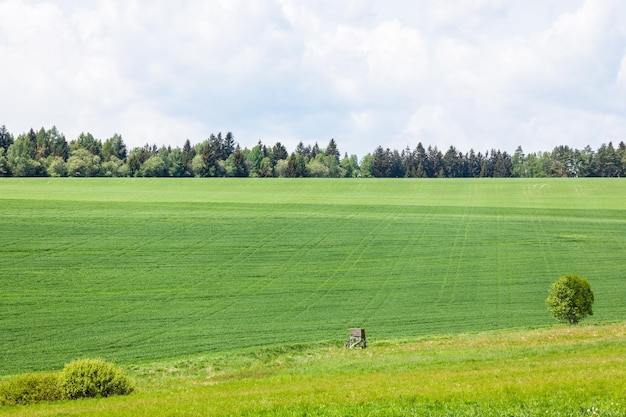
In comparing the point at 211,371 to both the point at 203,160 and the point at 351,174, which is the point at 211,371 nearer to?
the point at 203,160

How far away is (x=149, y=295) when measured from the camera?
133ft

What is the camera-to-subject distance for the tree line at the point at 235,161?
132625mm

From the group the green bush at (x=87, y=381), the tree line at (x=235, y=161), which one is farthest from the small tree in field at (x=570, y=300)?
the tree line at (x=235, y=161)

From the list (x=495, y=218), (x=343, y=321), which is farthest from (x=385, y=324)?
(x=495, y=218)

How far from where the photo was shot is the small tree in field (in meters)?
34.1

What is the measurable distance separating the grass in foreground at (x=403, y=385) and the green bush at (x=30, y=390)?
0.80 meters

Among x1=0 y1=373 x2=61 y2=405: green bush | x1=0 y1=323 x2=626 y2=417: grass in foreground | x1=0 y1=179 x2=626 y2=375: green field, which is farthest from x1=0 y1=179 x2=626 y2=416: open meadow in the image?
x1=0 y1=373 x2=61 y2=405: green bush

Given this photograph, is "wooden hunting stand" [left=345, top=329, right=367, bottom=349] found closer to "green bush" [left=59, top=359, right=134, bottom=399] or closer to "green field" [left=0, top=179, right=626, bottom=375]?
"green field" [left=0, top=179, right=626, bottom=375]

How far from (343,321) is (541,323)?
10.5m

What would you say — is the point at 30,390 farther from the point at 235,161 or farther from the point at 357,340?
the point at 235,161

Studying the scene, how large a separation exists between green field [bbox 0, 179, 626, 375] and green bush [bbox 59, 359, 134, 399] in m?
10.3

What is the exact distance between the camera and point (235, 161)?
15438 centimetres

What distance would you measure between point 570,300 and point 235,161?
410 feet

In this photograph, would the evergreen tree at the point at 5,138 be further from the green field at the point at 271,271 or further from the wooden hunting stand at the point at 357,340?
the wooden hunting stand at the point at 357,340
